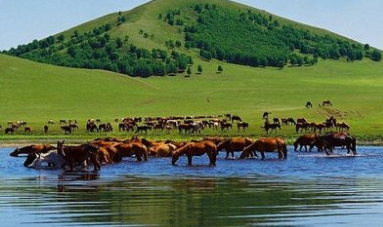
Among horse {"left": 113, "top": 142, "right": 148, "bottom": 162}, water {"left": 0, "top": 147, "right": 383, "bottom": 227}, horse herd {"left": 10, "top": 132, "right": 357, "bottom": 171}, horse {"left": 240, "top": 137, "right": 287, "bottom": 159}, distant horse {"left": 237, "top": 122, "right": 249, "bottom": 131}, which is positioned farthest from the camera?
distant horse {"left": 237, "top": 122, "right": 249, "bottom": 131}

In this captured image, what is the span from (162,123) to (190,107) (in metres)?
29.2

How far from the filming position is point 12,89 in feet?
385

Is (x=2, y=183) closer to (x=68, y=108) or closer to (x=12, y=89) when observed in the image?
(x=68, y=108)

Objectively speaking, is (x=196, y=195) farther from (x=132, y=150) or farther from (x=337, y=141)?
(x=337, y=141)

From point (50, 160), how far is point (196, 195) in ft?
41.6

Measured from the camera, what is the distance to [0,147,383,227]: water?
1664 centimetres

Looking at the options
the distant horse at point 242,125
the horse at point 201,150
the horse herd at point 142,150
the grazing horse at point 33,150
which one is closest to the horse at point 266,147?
the horse herd at point 142,150

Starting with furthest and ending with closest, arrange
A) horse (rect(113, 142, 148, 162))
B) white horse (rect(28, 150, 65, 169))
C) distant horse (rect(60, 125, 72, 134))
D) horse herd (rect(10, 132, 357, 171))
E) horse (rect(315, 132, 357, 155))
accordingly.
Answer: distant horse (rect(60, 125, 72, 134)) < horse (rect(315, 132, 357, 155)) < horse (rect(113, 142, 148, 162)) < white horse (rect(28, 150, 65, 169)) < horse herd (rect(10, 132, 357, 171))

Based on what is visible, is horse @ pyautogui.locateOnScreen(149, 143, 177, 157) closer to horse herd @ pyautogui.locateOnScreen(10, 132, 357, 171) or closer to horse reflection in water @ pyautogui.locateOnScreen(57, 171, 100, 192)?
horse herd @ pyautogui.locateOnScreen(10, 132, 357, 171)

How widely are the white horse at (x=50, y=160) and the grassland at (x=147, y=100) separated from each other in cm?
3097

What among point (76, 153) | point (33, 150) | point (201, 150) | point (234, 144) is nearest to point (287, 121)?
point (234, 144)

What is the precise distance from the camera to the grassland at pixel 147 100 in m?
75.2

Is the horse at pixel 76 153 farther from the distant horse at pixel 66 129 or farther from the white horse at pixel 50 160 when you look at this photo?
the distant horse at pixel 66 129

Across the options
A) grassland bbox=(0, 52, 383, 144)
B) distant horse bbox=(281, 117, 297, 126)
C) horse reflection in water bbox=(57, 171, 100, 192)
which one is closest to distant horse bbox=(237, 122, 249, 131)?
grassland bbox=(0, 52, 383, 144)
